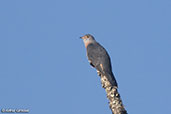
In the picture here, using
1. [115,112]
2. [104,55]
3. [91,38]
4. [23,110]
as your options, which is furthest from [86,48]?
[115,112]

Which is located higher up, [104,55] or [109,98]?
[104,55]

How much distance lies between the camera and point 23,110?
10.3 meters

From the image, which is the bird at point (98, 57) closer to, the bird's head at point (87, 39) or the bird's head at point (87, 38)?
the bird's head at point (87, 39)

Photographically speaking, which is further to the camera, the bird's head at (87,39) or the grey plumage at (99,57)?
the bird's head at (87,39)

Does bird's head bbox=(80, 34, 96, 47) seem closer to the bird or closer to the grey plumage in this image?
the bird

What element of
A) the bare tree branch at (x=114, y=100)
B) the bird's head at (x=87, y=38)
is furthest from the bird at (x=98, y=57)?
the bare tree branch at (x=114, y=100)

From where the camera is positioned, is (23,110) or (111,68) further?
(111,68)

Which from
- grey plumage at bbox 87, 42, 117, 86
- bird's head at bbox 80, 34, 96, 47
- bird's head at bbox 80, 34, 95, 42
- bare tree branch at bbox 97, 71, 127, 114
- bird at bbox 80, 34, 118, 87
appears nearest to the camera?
bare tree branch at bbox 97, 71, 127, 114

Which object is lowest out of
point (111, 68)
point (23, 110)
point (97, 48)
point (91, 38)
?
point (23, 110)

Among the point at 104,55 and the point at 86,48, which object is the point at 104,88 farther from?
the point at 86,48

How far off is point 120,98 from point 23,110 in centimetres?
343

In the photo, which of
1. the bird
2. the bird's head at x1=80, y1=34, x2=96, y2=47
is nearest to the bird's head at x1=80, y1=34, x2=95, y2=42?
the bird's head at x1=80, y1=34, x2=96, y2=47

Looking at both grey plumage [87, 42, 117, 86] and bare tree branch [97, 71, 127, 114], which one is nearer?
bare tree branch [97, 71, 127, 114]

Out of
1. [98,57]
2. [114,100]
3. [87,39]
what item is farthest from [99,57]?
[114,100]
